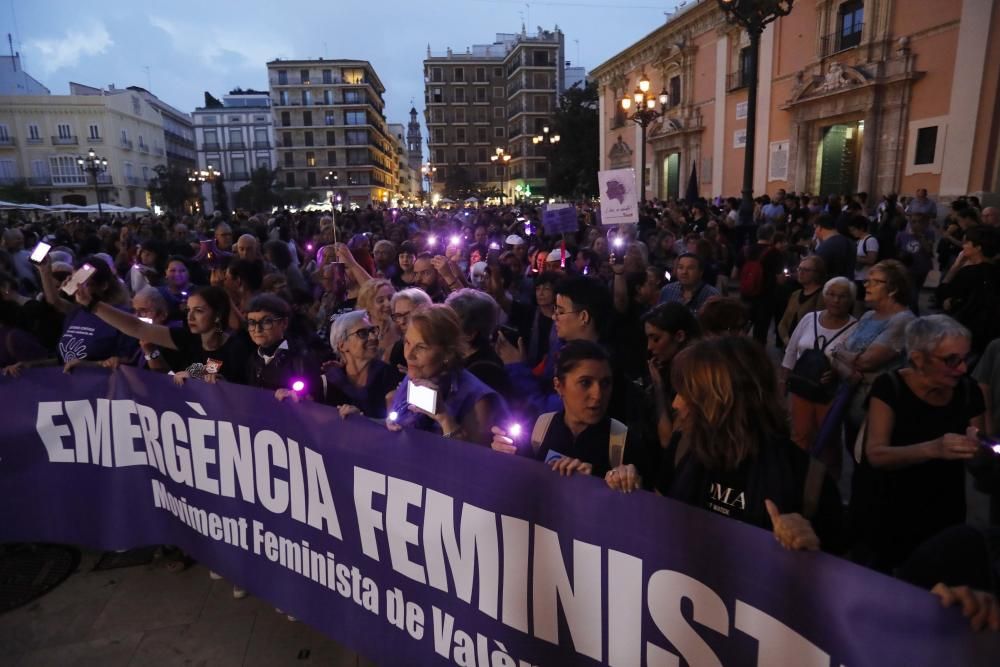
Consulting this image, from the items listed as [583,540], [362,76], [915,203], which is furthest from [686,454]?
[362,76]

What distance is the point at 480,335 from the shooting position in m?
3.51

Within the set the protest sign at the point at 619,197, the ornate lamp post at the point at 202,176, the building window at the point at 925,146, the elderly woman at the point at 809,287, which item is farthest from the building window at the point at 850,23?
the ornate lamp post at the point at 202,176

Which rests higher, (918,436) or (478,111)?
(478,111)

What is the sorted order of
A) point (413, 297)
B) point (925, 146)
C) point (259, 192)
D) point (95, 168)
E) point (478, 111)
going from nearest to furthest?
1. point (413, 297)
2. point (925, 146)
3. point (95, 168)
4. point (259, 192)
5. point (478, 111)

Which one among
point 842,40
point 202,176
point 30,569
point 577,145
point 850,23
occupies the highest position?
point 850,23

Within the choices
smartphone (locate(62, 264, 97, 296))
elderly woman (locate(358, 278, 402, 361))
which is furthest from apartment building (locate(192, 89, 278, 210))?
smartphone (locate(62, 264, 97, 296))

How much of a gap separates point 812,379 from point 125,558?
442 centimetres

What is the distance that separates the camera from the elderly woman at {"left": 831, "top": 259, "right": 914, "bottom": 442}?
345cm

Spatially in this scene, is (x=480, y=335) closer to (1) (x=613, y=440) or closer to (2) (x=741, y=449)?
(1) (x=613, y=440)

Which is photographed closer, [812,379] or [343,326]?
[343,326]

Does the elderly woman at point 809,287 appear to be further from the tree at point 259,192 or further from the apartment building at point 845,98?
the tree at point 259,192

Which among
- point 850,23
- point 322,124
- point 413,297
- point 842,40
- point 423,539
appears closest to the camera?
point 423,539

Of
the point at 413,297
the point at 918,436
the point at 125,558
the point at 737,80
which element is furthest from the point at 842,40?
the point at 125,558

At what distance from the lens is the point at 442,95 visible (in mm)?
91312
